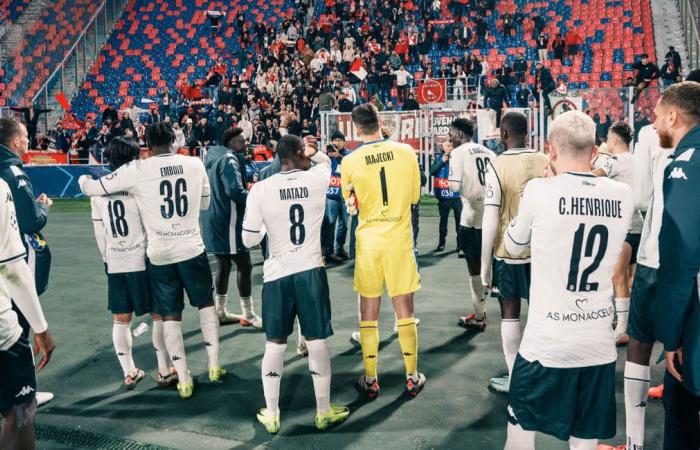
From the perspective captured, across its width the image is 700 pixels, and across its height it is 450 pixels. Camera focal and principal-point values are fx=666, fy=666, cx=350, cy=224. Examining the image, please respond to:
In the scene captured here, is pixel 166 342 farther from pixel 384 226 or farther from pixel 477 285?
pixel 477 285

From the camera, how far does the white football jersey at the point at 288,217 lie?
452 centimetres

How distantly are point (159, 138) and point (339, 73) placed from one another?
1812cm

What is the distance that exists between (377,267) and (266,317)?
0.96 m

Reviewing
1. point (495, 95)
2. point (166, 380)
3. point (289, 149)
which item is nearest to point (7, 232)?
point (289, 149)

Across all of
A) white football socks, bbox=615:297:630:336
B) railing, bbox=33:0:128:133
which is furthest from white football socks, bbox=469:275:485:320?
railing, bbox=33:0:128:133

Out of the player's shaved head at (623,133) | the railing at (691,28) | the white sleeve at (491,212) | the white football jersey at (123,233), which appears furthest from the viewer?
the railing at (691,28)

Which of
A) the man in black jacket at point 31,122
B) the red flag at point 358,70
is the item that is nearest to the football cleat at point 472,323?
the red flag at point 358,70

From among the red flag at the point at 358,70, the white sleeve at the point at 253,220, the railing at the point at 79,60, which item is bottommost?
the white sleeve at the point at 253,220

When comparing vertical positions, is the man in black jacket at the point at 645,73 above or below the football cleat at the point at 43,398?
above

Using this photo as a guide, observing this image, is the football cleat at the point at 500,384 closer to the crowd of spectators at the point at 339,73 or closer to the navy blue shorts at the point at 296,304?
the navy blue shorts at the point at 296,304

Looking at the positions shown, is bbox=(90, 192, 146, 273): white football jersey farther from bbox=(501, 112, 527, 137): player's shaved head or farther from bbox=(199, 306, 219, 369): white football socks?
bbox=(501, 112, 527, 137): player's shaved head

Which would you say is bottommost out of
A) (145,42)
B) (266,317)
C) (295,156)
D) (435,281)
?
(435,281)

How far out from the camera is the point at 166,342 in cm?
532

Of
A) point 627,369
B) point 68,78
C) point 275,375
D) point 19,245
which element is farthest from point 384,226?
point 68,78
